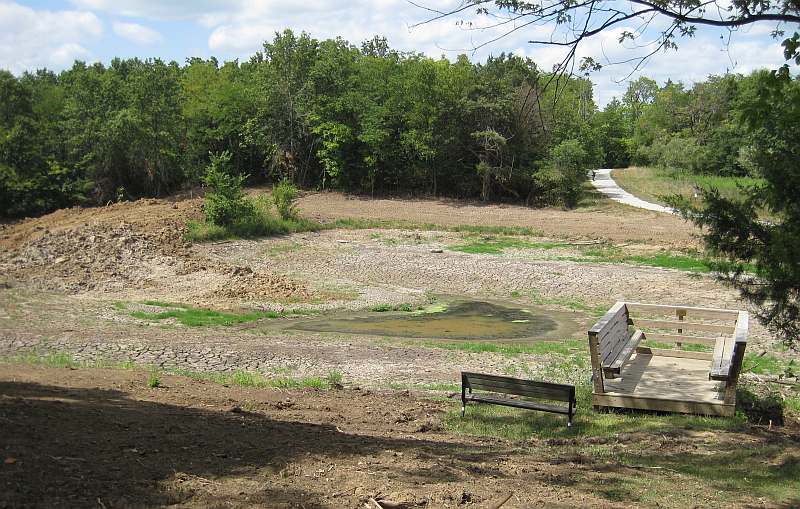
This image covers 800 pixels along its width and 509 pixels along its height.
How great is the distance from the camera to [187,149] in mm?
52125

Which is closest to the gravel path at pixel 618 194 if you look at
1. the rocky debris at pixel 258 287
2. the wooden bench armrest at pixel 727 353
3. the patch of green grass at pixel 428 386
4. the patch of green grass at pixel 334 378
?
the rocky debris at pixel 258 287

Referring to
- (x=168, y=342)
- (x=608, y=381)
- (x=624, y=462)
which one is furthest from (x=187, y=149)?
(x=624, y=462)

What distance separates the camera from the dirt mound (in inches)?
964

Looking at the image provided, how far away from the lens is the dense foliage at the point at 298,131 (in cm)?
4672

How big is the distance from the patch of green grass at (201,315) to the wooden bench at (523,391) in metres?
10.6

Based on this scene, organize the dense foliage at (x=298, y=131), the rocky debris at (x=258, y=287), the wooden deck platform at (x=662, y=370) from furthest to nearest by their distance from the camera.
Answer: the dense foliage at (x=298, y=131)
the rocky debris at (x=258, y=287)
the wooden deck platform at (x=662, y=370)

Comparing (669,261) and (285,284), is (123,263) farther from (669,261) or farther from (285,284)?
(669,261)

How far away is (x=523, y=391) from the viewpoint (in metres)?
10.3

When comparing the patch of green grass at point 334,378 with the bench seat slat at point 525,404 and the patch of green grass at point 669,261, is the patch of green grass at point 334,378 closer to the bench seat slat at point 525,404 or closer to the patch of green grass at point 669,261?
the bench seat slat at point 525,404

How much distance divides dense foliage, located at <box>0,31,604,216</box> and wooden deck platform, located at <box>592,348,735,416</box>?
32.4 meters

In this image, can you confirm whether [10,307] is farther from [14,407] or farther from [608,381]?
[608,381]

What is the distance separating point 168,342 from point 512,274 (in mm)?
13679

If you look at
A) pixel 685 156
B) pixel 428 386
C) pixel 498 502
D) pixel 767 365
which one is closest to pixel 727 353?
pixel 767 365

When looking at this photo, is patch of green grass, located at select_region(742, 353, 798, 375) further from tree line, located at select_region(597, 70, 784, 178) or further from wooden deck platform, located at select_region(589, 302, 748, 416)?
tree line, located at select_region(597, 70, 784, 178)
